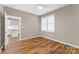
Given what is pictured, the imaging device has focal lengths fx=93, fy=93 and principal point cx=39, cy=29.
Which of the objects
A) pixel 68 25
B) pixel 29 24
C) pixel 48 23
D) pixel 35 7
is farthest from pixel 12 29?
pixel 68 25

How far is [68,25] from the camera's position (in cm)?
392

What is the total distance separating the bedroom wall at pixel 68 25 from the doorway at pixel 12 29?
56.1 inches

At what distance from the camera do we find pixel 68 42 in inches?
149

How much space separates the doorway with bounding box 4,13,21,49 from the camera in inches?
123

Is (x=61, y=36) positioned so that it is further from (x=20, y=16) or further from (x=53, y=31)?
(x=20, y=16)

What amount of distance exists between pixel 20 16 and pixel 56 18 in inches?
54.2

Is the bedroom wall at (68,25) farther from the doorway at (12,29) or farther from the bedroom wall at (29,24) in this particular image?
the doorway at (12,29)

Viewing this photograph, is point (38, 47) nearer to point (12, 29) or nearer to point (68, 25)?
point (12, 29)

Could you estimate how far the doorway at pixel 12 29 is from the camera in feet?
10.2

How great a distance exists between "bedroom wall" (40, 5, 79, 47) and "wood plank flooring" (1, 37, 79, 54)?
1.31 feet

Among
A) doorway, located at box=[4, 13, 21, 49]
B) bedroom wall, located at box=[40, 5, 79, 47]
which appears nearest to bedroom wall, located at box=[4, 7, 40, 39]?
doorway, located at box=[4, 13, 21, 49]

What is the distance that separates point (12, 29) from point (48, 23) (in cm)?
132
